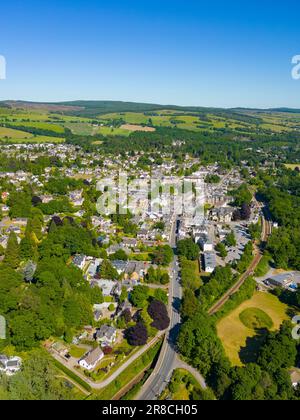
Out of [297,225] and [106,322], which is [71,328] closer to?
[106,322]

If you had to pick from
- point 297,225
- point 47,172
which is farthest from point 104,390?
point 47,172

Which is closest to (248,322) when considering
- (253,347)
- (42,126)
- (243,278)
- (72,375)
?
(253,347)

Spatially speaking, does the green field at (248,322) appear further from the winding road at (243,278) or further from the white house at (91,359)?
the white house at (91,359)

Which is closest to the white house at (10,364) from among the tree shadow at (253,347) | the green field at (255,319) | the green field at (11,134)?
the tree shadow at (253,347)

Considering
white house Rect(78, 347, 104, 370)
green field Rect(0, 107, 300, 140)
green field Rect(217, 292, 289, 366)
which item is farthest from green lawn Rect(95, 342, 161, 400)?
green field Rect(0, 107, 300, 140)

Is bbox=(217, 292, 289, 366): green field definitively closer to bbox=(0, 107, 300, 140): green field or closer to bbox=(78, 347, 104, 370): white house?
bbox=(78, 347, 104, 370): white house

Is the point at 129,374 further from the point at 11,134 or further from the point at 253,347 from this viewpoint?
the point at 11,134

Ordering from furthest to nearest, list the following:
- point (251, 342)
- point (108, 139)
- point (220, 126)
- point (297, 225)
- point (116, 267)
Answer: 1. point (220, 126)
2. point (108, 139)
3. point (297, 225)
4. point (116, 267)
5. point (251, 342)

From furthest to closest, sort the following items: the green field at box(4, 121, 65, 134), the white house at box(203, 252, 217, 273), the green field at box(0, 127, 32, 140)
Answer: the green field at box(4, 121, 65, 134), the green field at box(0, 127, 32, 140), the white house at box(203, 252, 217, 273)

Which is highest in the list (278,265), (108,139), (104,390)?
(108,139)
